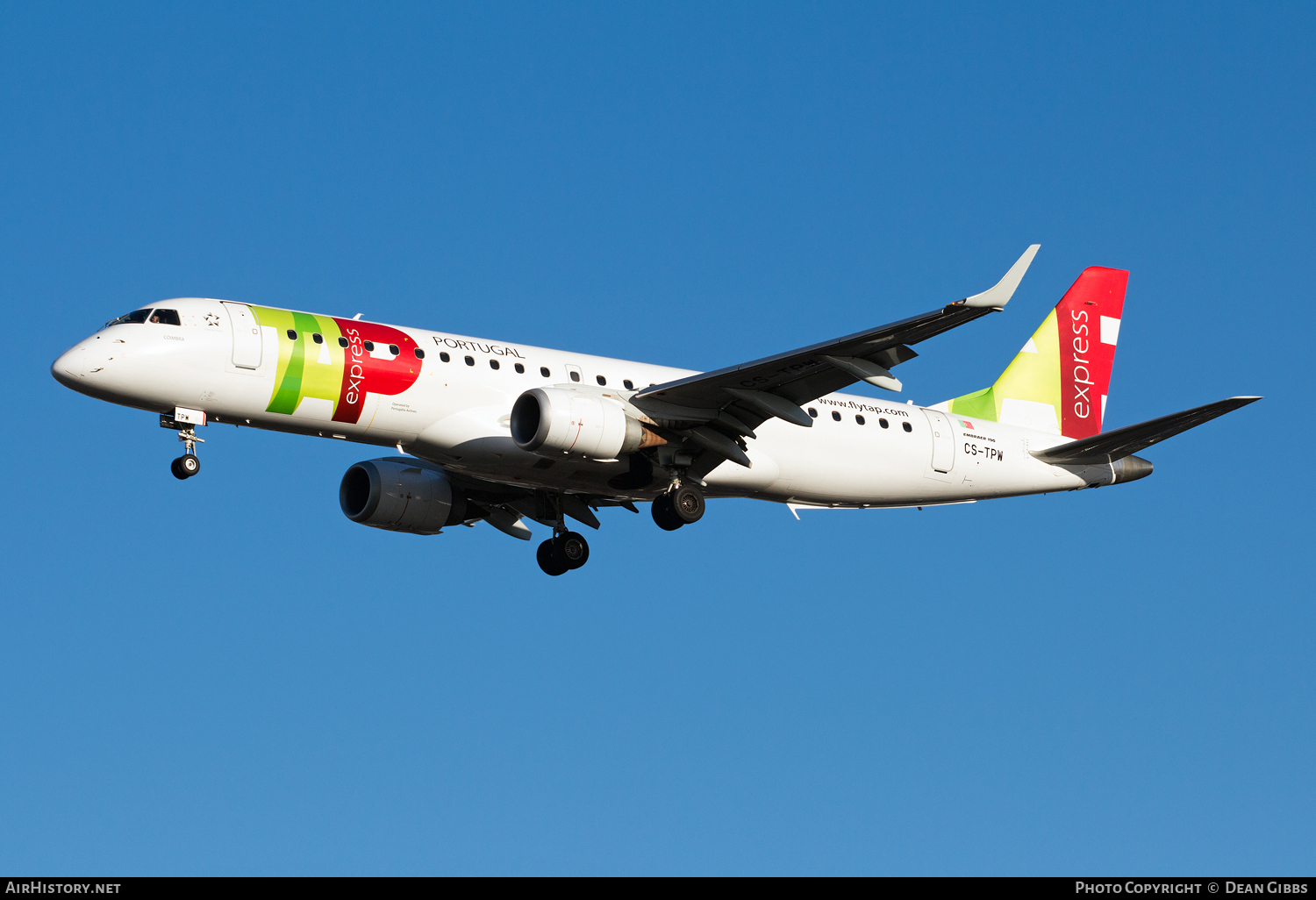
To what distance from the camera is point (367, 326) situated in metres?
30.1

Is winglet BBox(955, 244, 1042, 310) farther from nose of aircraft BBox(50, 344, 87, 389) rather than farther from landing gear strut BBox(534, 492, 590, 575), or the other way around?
nose of aircraft BBox(50, 344, 87, 389)

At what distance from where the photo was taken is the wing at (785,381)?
2691 centimetres

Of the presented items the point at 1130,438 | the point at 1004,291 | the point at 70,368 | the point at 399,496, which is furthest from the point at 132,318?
the point at 1130,438

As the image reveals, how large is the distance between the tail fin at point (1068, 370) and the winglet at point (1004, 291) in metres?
11.7

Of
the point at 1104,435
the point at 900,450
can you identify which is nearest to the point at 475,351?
the point at 900,450

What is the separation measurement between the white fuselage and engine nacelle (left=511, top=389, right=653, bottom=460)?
76 cm

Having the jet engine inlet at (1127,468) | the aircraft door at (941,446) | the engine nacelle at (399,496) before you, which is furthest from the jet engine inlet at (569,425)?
the jet engine inlet at (1127,468)

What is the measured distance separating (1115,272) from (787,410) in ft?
47.9

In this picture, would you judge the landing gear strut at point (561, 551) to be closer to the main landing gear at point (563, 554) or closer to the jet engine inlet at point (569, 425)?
the main landing gear at point (563, 554)

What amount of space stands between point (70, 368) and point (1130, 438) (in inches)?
885

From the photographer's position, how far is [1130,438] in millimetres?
34156

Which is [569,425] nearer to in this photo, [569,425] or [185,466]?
[569,425]

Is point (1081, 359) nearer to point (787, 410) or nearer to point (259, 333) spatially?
point (787, 410)

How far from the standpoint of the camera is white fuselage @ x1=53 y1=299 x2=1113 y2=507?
28.7m
